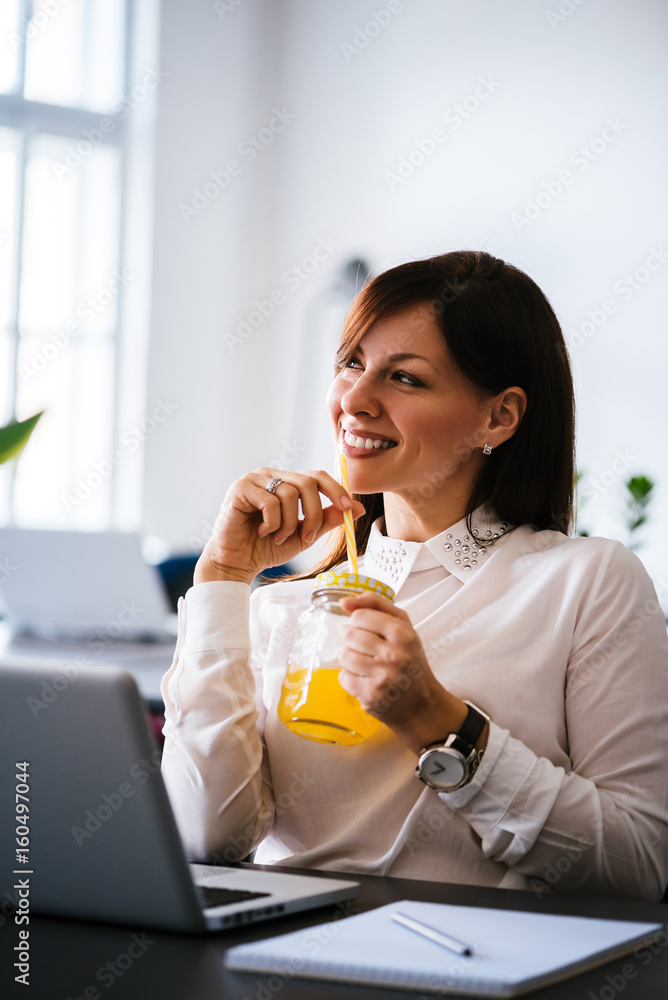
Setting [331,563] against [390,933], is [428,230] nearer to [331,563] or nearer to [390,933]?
[331,563]

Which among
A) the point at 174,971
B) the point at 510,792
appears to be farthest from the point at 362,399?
the point at 174,971

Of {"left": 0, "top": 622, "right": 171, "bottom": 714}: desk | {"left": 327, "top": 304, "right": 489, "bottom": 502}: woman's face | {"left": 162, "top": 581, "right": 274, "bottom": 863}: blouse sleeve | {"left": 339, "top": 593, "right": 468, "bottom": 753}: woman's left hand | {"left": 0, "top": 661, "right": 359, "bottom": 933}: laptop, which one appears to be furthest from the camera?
{"left": 0, "top": 622, "right": 171, "bottom": 714}: desk

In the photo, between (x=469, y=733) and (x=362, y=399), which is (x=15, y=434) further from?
(x=362, y=399)

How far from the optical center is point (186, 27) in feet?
16.3

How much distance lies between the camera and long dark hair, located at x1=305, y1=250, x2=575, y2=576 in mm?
1426

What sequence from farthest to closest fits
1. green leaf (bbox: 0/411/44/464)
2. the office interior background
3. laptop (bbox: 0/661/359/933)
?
the office interior background → laptop (bbox: 0/661/359/933) → green leaf (bbox: 0/411/44/464)

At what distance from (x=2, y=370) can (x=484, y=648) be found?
389cm

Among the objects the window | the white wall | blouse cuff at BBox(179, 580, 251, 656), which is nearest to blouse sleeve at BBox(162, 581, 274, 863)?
blouse cuff at BBox(179, 580, 251, 656)

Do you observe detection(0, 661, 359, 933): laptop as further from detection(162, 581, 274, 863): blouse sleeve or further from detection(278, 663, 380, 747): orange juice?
detection(162, 581, 274, 863): blouse sleeve

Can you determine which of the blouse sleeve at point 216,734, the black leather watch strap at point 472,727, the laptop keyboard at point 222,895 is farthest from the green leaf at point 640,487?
the laptop keyboard at point 222,895

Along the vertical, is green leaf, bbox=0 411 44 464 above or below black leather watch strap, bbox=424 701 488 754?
above

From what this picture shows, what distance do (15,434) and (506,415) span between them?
94 centimetres

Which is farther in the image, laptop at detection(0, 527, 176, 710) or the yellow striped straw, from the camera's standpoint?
laptop at detection(0, 527, 176, 710)

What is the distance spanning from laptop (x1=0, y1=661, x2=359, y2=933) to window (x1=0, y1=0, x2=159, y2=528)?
395 centimetres
